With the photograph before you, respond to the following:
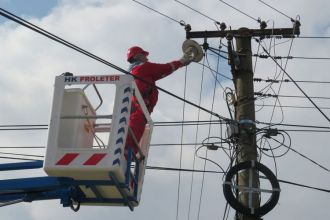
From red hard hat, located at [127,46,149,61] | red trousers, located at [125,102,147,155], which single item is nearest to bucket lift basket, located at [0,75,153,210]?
red trousers, located at [125,102,147,155]

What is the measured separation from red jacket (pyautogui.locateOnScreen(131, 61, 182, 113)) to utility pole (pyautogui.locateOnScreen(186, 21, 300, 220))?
6.38 feet

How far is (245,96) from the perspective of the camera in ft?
36.7

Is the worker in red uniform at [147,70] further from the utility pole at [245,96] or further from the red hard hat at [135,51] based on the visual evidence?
the utility pole at [245,96]

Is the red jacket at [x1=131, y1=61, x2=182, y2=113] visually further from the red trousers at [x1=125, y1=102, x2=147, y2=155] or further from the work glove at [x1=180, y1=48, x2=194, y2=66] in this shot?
the red trousers at [x1=125, y1=102, x2=147, y2=155]

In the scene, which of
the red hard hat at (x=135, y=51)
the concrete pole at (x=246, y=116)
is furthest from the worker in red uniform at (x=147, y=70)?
the concrete pole at (x=246, y=116)

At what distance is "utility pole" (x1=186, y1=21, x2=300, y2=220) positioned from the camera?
33.1 feet

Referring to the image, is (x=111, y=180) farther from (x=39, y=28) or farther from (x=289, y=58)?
(x=289, y=58)

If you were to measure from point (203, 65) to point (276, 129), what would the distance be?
2.43 m

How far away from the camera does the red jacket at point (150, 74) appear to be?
916 cm

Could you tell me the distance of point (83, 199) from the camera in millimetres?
8531

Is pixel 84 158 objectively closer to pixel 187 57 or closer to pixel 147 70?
pixel 147 70

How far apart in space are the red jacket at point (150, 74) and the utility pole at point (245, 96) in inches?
76.6

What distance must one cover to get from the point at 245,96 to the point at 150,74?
2481 millimetres

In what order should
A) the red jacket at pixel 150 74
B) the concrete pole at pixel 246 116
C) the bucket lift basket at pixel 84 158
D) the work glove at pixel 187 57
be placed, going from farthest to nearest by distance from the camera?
the concrete pole at pixel 246 116 → the work glove at pixel 187 57 → the red jacket at pixel 150 74 → the bucket lift basket at pixel 84 158
